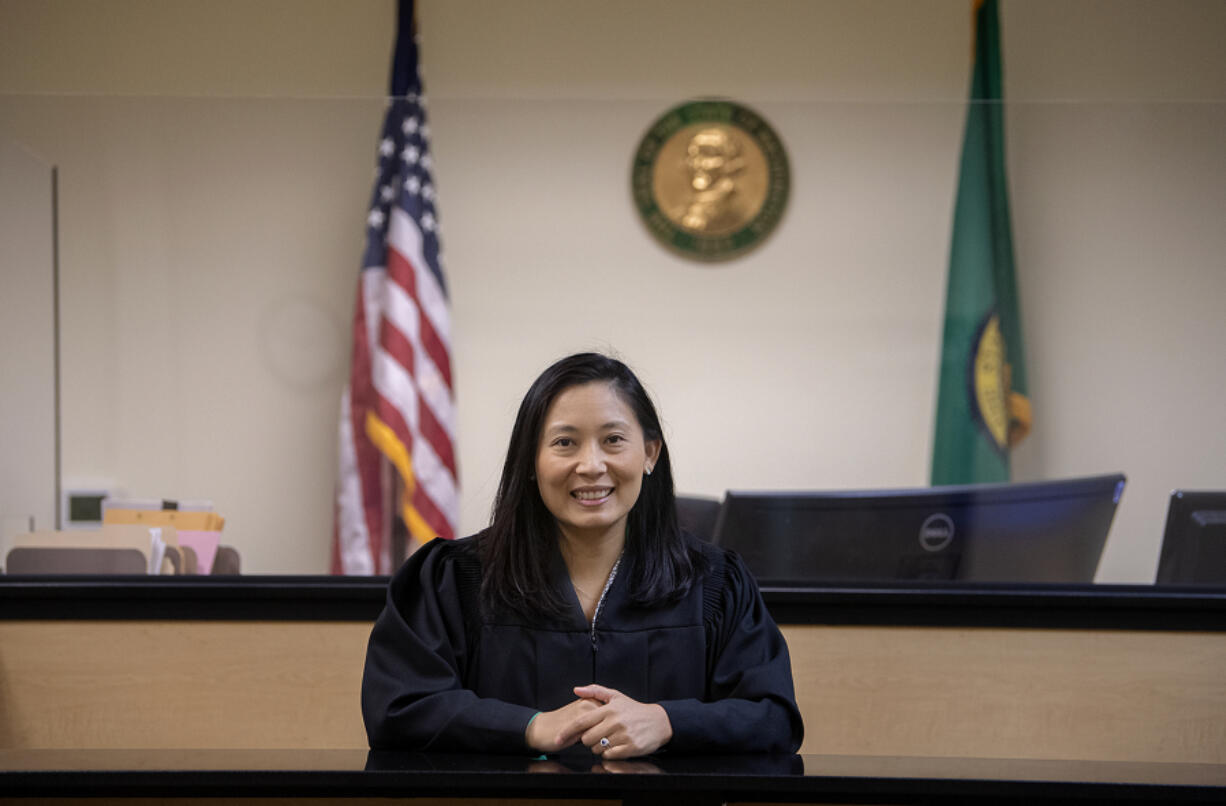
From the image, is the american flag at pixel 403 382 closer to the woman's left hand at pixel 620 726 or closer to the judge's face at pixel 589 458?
the judge's face at pixel 589 458

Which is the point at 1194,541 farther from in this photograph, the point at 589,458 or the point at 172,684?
the point at 172,684

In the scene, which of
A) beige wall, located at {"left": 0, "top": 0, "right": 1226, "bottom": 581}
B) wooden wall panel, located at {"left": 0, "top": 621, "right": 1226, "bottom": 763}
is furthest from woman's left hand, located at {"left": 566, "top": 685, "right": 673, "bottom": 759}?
beige wall, located at {"left": 0, "top": 0, "right": 1226, "bottom": 581}

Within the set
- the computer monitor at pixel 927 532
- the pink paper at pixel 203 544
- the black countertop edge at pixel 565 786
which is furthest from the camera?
the pink paper at pixel 203 544

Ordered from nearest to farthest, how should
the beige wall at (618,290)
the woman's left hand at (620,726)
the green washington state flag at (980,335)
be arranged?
Result: the woman's left hand at (620,726)
the beige wall at (618,290)
the green washington state flag at (980,335)

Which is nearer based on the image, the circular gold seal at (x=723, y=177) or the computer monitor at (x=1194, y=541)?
the computer monitor at (x=1194, y=541)

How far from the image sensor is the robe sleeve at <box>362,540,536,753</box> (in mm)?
1274

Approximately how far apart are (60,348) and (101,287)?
7.2 inches

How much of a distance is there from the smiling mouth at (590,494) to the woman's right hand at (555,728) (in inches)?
10.4

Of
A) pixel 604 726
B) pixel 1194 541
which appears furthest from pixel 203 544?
pixel 1194 541

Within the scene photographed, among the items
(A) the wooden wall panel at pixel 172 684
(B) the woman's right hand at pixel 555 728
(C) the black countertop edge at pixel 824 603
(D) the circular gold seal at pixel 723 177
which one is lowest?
(A) the wooden wall panel at pixel 172 684

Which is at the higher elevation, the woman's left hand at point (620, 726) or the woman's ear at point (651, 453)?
the woman's ear at point (651, 453)

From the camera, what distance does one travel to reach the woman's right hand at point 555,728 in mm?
1245

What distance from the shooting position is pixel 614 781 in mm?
1021

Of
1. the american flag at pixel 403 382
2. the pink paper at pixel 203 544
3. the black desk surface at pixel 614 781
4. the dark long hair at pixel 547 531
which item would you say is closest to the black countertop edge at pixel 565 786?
the black desk surface at pixel 614 781
